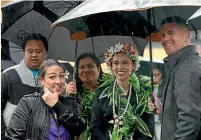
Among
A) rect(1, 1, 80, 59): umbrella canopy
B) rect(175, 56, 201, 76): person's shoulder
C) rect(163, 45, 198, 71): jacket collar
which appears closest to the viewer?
rect(175, 56, 201, 76): person's shoulder

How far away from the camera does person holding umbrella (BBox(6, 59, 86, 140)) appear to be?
4941 millimetres

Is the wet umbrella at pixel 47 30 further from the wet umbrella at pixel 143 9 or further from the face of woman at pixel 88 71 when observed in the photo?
the face of woman at pixel 88 71

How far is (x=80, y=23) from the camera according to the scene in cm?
611

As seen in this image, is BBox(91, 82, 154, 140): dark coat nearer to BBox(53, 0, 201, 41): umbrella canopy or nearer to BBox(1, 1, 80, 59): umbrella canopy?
BBox(53, 0, 201, 41): umbrella canopy

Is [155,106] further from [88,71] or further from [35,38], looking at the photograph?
[35,38]

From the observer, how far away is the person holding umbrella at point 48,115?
16.2 ft

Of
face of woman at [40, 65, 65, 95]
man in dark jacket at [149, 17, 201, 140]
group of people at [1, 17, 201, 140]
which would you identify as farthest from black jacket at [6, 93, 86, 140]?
man in dark jacket at [149, 17, 201, 140]

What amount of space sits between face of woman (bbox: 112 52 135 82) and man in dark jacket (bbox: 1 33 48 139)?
0.89 metres

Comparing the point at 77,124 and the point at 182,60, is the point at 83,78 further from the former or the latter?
the point at 182,60

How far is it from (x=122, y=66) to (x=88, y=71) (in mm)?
556

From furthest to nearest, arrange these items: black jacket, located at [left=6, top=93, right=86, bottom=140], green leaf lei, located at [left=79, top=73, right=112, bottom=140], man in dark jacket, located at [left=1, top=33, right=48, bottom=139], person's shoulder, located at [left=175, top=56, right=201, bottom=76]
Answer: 1. man in dark jacket, located at [left=1, top=33, right=48, bottom=139]
2. green leaf lei, located at [left=79, top=73, right=112, bottom=140]
3. black jacket, located at [left=6, top=93, right=86, bottom=140]
4. person's shoulder, located at [left=175, top=56, right=201, bottom=76]

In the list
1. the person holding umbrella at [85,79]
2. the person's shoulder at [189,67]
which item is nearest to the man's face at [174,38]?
the person's shoulder at [189,67]

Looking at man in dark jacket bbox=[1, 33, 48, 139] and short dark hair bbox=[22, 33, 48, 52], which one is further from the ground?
short dark hair bbox=[22, 33, 48, 52]

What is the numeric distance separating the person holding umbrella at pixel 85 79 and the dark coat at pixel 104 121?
0.27 metres
